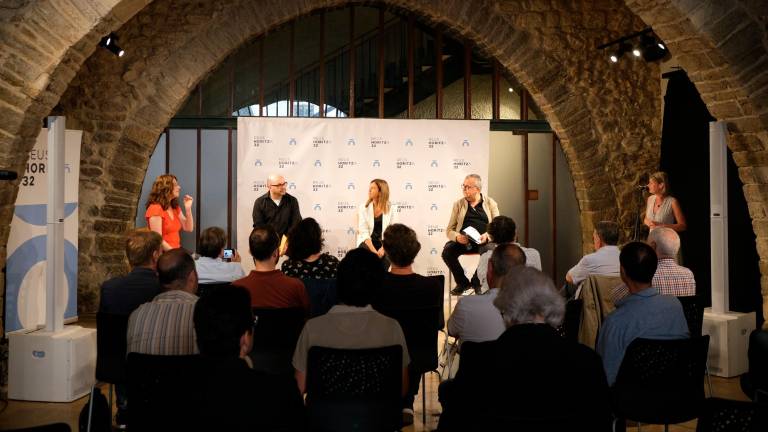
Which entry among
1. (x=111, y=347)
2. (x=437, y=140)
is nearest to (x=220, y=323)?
(x=111, y=347)

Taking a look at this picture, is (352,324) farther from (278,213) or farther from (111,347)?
(278,213)

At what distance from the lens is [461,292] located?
850cm

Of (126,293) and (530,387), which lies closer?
(530,387)

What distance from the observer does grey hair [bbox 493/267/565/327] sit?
2.77m

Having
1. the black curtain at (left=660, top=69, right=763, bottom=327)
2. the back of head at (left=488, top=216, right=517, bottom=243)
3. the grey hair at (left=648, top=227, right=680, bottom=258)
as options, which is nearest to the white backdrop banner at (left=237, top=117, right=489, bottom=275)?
the black curtain at (left=660, top=69, right=763, bottom=327)

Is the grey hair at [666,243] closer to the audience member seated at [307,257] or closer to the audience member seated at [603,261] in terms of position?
the audience member seated at [603,261]

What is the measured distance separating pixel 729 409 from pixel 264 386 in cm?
132

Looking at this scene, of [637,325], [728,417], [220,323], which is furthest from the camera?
[637,325]

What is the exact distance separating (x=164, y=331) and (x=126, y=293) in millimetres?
1069

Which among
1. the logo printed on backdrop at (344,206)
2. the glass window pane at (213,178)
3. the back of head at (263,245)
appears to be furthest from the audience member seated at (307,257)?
the glass window pane at (213,178)

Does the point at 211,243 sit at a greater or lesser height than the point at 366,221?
lesser

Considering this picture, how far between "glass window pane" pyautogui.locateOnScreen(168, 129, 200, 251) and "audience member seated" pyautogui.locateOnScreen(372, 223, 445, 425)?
5211 mm

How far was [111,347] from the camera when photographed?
13.4 feet

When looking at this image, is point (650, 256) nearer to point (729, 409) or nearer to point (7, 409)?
point (729, 409)
